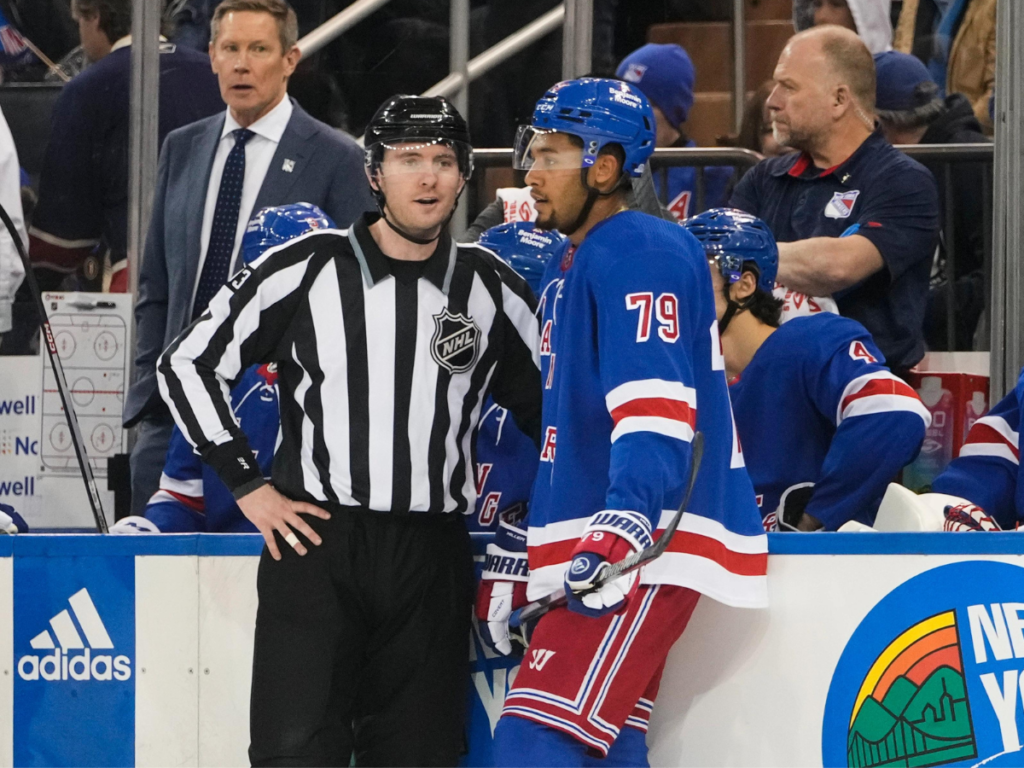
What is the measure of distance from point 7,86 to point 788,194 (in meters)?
2.40

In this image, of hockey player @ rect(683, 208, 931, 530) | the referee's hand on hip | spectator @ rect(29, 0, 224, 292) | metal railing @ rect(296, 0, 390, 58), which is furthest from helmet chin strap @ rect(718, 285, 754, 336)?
spectator @ rect(29, 0, 224, 292)

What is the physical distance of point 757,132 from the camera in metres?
4.64

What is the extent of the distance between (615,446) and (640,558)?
0.19 m

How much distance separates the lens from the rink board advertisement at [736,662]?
2.80m

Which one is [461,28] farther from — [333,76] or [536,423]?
[536,423]

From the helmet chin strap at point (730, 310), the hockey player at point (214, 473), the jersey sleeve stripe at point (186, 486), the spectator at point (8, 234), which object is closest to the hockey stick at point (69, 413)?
the hockey player at point (214, 473)

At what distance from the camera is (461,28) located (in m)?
4.69

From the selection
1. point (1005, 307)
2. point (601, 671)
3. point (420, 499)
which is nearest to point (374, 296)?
point (420, 499)

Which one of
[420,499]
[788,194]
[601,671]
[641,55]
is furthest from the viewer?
[641,55]

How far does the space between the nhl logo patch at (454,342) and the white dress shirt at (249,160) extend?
1.50m

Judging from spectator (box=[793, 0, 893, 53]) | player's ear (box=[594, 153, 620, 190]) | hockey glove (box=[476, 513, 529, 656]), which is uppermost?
spectator (box=[793, 0, 893, 53])

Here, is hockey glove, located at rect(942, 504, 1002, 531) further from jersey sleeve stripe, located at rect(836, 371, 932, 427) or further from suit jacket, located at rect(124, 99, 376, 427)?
suit jacket, located at rect(124, 99, 376, 427)

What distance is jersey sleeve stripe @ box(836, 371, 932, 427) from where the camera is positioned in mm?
3180

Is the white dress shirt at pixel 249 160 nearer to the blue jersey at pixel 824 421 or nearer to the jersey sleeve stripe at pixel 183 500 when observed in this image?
the jersey sleeve stripe at pixel 183 500
